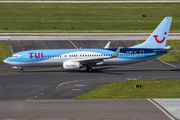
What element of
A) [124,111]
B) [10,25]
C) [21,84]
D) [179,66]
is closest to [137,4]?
[10,25]

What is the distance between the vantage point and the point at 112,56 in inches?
1834

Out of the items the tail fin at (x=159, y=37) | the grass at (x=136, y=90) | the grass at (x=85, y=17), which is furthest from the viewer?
the grass at (x=85, y=17)

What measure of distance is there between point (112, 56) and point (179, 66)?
15014mm

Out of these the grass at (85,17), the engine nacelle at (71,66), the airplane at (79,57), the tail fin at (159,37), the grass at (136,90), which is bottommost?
the grass at (136,90)

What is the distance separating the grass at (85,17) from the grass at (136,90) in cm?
5418

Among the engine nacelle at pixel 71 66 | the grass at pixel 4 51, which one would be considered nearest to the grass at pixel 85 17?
the grass at pixel 4 51

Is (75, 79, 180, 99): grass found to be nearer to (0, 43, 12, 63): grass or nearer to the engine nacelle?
the engine nacelle

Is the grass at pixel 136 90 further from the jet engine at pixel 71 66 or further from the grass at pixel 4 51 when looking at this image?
the grass at pixel 4 51

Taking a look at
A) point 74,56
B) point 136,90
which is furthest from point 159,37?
point 136,90

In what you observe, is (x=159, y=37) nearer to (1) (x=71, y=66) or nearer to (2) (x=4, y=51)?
(1) (x=71, y=66)

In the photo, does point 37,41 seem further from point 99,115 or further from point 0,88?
point 99,115

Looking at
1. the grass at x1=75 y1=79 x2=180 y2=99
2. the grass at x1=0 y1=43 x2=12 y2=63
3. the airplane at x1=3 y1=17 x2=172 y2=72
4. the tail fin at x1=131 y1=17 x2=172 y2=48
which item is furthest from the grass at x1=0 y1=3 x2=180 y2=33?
the grass at x1=75 y1=79 x2=180 y2=99

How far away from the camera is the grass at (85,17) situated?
96500mm

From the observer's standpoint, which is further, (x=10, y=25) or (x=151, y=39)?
(x=10, y=25)
